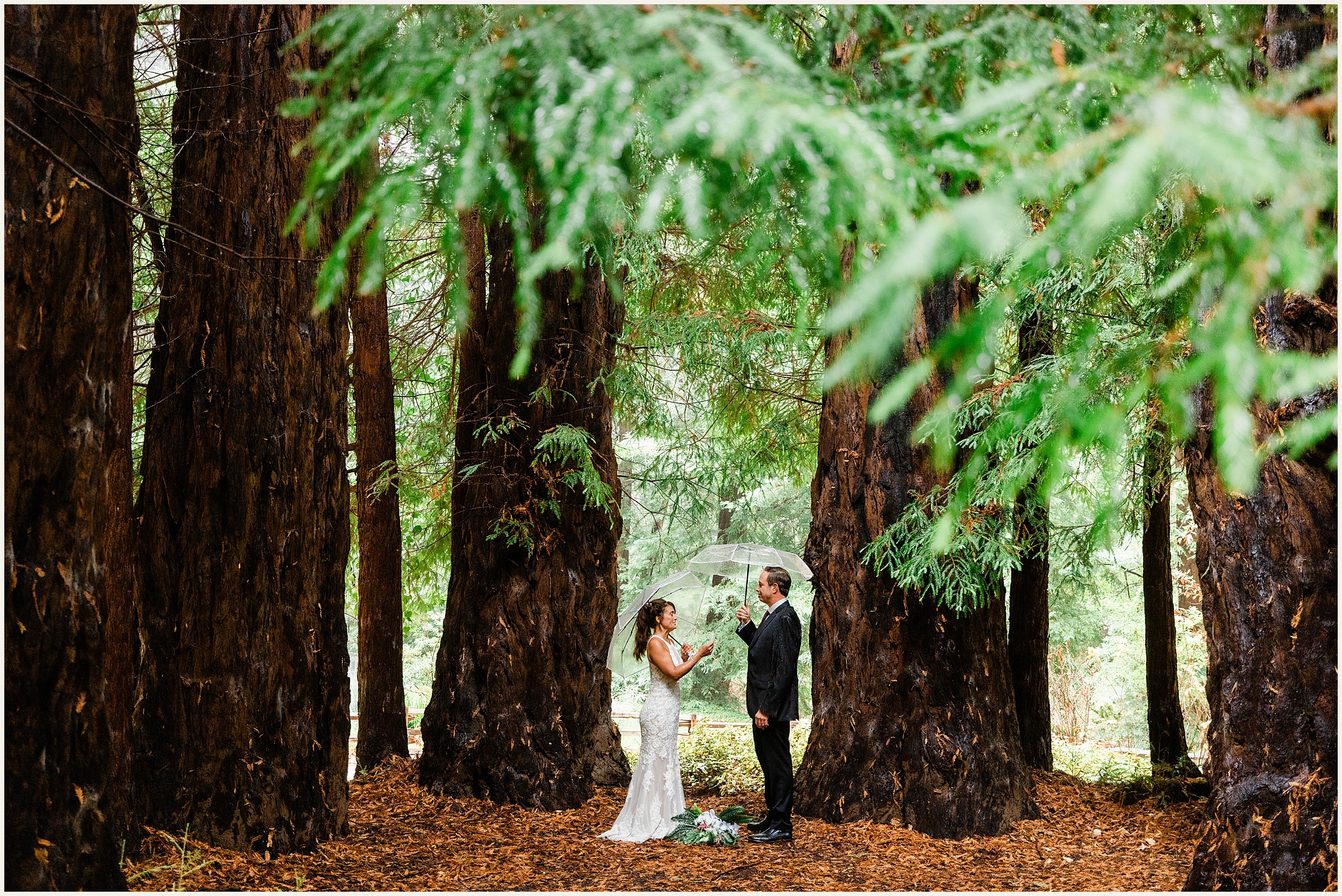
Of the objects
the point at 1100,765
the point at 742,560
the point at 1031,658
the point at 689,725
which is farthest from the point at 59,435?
the point at 689,725

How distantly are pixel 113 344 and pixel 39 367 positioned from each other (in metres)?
0.35

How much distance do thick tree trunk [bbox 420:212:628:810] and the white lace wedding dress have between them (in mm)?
786

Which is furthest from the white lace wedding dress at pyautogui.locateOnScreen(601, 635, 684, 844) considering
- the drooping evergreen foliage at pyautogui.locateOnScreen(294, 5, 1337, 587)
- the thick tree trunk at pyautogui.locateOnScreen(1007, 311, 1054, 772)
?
the drooping evergreen foliage at pyautogui.locateOnScreen(294, 5, 1337, 587)

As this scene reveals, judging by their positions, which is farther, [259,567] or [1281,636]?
[259,567]

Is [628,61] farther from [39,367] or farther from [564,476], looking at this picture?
[564,476]

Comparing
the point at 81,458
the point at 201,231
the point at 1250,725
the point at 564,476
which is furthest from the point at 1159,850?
the point at 201,231

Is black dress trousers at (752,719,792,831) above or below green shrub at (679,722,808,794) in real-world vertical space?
above

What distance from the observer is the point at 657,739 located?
7.23m

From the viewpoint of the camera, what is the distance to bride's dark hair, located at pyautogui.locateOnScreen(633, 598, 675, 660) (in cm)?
753

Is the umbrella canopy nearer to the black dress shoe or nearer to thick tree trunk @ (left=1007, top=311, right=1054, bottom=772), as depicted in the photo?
the black dress shoe

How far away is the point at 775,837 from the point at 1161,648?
14.8ft

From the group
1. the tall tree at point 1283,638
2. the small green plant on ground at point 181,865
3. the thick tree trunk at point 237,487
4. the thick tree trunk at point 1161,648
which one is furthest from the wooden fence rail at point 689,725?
the tall tree at point 1283,638

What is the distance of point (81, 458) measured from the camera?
326 centimetres

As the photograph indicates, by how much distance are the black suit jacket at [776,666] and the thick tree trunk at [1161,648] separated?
3.65 metres
